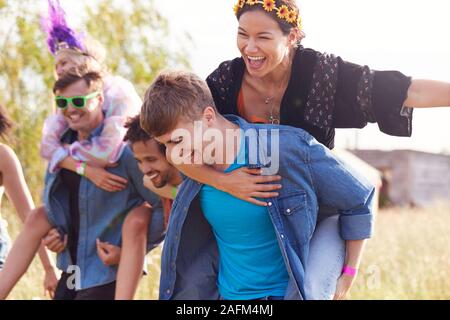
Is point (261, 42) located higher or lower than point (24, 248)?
higher

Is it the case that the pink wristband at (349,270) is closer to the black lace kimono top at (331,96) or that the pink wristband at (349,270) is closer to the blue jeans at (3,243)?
the black lace kimono top at (331,96)

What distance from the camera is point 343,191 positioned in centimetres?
341

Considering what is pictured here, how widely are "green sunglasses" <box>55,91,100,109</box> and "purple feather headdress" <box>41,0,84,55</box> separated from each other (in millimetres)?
443

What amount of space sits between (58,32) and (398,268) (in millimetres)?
3958

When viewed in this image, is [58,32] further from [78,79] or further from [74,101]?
[74,101]

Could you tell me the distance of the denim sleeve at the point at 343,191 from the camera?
3.39 m

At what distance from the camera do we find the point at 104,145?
467 centimetres

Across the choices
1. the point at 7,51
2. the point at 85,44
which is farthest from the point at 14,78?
the point at 85,44

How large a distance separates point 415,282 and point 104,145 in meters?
3.32

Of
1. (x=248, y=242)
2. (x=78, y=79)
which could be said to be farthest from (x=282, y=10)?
(x=78, y=79)

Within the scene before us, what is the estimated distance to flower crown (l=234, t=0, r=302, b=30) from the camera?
367cm

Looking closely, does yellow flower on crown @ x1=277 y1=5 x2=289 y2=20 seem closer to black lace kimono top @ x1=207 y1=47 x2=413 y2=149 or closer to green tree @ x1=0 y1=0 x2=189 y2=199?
black lace kimono top @ x1=207 y1=47 x2=413 y2=149

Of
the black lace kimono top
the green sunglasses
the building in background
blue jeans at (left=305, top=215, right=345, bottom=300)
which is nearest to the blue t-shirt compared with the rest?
blue jeans at (left=305, top=215, right=345, bottom=300)

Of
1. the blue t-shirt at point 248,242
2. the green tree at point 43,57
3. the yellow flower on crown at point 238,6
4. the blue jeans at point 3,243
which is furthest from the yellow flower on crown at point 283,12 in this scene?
the green tree at point 43,57
